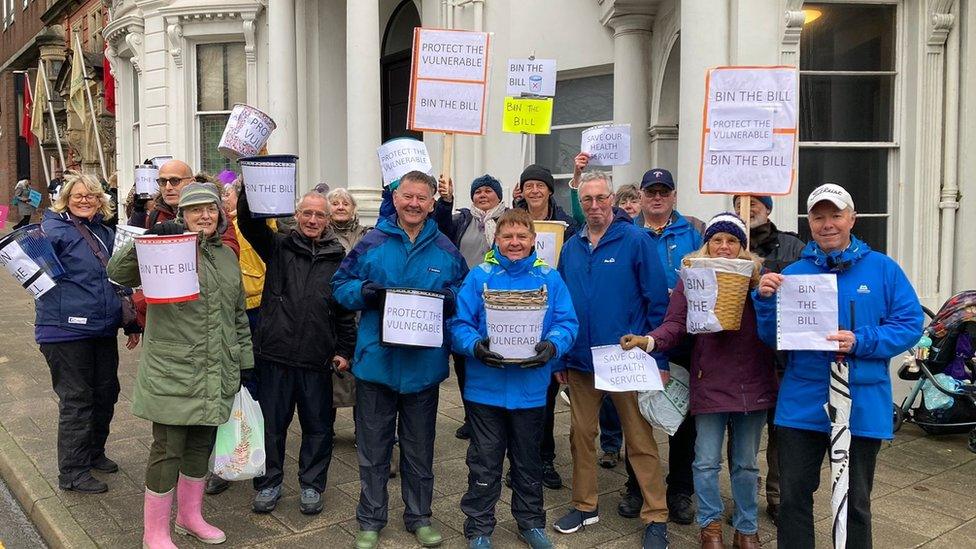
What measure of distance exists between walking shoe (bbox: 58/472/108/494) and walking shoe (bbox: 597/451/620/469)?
3.28m

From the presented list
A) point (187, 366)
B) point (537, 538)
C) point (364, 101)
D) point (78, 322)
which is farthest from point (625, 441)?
point (364, 101)

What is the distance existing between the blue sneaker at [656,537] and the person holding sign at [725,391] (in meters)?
0.20

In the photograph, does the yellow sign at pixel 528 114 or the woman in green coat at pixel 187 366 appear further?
the yellow sign at pixel 528 114

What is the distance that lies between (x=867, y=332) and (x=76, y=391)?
4.54 m

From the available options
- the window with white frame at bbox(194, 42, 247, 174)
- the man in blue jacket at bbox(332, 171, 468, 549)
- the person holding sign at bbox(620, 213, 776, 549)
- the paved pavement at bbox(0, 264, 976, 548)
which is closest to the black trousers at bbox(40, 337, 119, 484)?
the paved pavement at bbox(0, 264, 976, 548)

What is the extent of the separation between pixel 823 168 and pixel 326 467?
216 inches

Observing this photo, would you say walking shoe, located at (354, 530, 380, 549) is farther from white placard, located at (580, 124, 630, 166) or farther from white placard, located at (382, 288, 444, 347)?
white placard, located at (580, 124, 630, 166)

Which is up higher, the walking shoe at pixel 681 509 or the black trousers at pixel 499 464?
the black trousers at pixel 499 464

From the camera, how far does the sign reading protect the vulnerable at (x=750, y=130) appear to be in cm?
418

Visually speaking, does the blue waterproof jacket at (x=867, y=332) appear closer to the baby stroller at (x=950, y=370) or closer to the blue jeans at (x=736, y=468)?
the blue jeans at (x=736, y=468)

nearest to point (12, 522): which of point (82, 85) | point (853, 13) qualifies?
point (853, 13)

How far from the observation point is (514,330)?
3977mm

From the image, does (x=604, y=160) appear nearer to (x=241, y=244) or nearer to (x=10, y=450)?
(x=241, y=244)

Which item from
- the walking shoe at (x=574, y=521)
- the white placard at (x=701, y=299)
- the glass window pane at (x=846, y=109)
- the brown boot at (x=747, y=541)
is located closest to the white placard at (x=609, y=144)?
the glass window pane at (x=846, y=109)
